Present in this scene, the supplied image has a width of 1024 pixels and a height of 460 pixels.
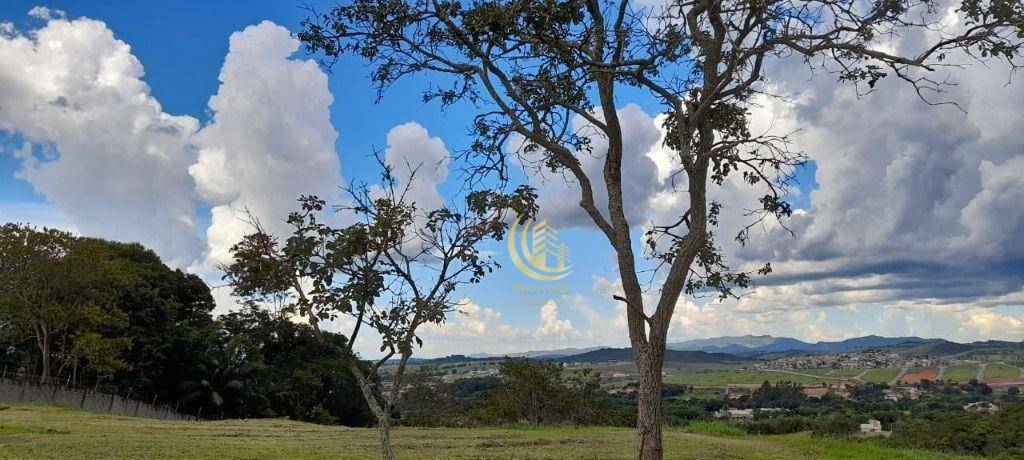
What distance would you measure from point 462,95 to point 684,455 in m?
8.27

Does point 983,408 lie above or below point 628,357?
below

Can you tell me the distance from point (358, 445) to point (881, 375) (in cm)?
7946

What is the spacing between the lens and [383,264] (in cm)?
821

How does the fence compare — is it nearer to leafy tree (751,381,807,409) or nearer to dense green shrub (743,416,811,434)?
dense green shrub (743,416,811,434)

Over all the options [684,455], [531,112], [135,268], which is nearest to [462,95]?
[531,112]

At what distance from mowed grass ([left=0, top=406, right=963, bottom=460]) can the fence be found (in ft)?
41.7

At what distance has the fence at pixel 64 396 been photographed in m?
30.2

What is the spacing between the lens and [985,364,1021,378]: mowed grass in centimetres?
7038

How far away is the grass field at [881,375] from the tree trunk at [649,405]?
242ft

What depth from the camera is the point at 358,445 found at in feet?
53.7

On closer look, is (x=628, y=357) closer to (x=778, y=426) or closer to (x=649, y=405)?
(x=778, y=426)

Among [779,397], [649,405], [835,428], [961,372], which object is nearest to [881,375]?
[961,372]

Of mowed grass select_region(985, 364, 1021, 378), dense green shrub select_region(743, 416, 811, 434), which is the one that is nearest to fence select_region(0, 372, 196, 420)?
dense green shrub select_region(743, 416, 811, 434)

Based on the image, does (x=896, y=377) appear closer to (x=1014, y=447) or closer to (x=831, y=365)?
(x=831, y=365)
